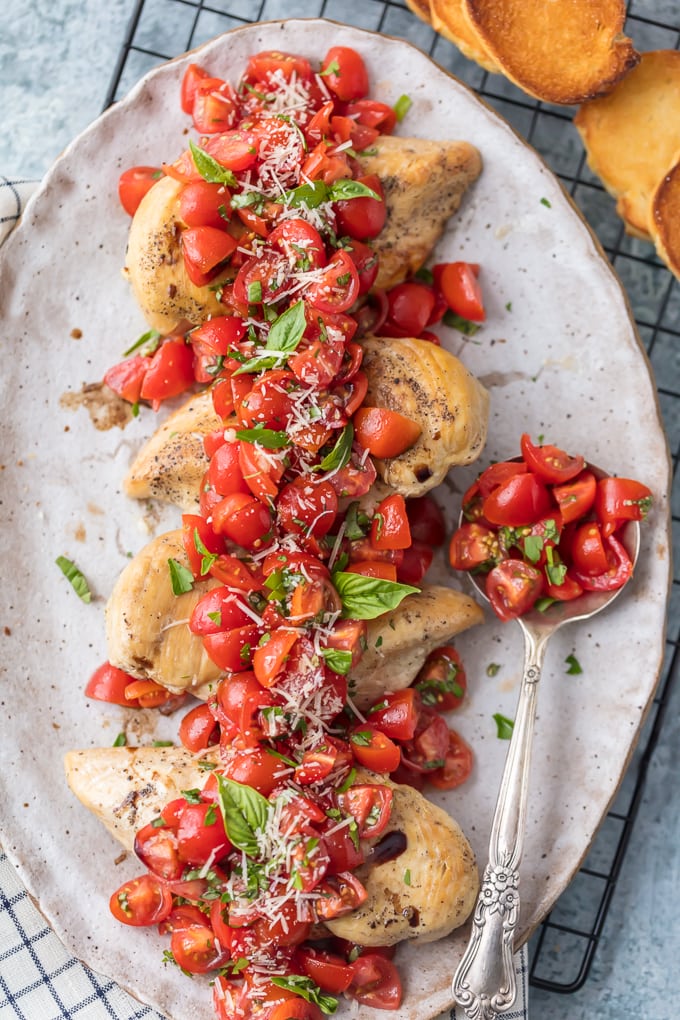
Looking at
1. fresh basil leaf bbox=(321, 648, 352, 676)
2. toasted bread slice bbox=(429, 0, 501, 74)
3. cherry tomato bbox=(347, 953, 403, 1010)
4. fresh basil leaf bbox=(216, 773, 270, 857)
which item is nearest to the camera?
fresh basil leaf bbox=(216, 773, 270, 857)

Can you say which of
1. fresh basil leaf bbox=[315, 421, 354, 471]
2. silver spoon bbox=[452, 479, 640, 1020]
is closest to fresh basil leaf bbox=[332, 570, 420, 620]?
fresh basil leaf bbox=[315, 421, 354, 471]

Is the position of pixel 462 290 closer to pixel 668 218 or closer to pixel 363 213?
pixel 363 213

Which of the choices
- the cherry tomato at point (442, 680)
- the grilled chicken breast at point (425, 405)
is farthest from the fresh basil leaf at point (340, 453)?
the cherry tomato at point (442, 680)

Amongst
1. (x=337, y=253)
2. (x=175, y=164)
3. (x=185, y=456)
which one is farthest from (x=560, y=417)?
(x=175, y=164)

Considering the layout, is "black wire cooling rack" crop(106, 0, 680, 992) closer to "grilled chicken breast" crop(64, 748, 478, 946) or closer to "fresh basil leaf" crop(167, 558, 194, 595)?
"grilled chicken breast" crop(64, 748, 478, 946)

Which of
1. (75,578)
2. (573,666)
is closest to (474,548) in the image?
(573,666)

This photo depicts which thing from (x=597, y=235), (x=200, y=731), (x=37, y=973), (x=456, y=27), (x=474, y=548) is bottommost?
(x=37, y=973)

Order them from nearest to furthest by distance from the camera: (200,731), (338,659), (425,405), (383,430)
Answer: (338,659) → (383,430) → (425,405) → (200,731)
